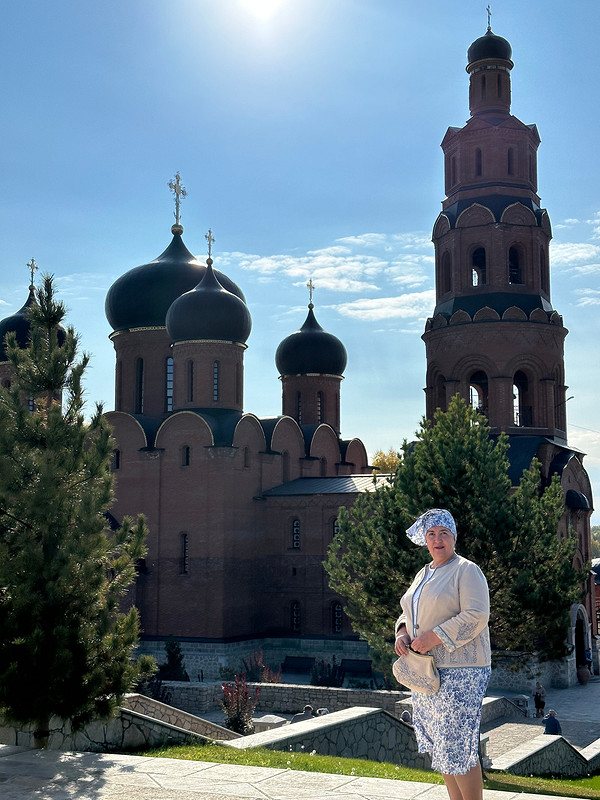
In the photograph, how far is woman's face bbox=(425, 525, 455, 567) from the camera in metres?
4.66

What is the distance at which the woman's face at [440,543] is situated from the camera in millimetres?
4660

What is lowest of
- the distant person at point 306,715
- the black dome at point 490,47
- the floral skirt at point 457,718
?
the distant person at point 306,715

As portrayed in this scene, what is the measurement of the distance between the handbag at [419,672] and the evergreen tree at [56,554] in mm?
4188

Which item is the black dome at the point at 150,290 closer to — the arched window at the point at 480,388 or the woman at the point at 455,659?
the arched window at the point at 480,388

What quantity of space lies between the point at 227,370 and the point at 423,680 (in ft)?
73.5

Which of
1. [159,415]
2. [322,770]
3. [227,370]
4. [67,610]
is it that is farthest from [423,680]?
[159,415]

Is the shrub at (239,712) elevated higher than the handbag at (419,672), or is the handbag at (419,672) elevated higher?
the handbag at (419,672)

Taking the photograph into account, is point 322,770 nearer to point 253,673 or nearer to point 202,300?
point 253,673

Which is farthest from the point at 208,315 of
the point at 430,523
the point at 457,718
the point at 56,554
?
the point at 457,718

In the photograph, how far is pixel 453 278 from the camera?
25.2 metres

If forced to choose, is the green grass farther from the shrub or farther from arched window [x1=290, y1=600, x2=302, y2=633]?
arched window [x1=290, y1=600, x2=302, y2=633]

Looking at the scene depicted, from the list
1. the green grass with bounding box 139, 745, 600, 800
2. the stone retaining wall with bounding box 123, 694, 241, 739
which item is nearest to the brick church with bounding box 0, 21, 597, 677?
the stone retaining wall with bounding box 123, 694, 241, 739

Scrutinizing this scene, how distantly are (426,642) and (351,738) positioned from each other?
565 cm

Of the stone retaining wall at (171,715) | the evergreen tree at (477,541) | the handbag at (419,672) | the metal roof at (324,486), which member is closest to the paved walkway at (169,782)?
the handbag at (419,672)
